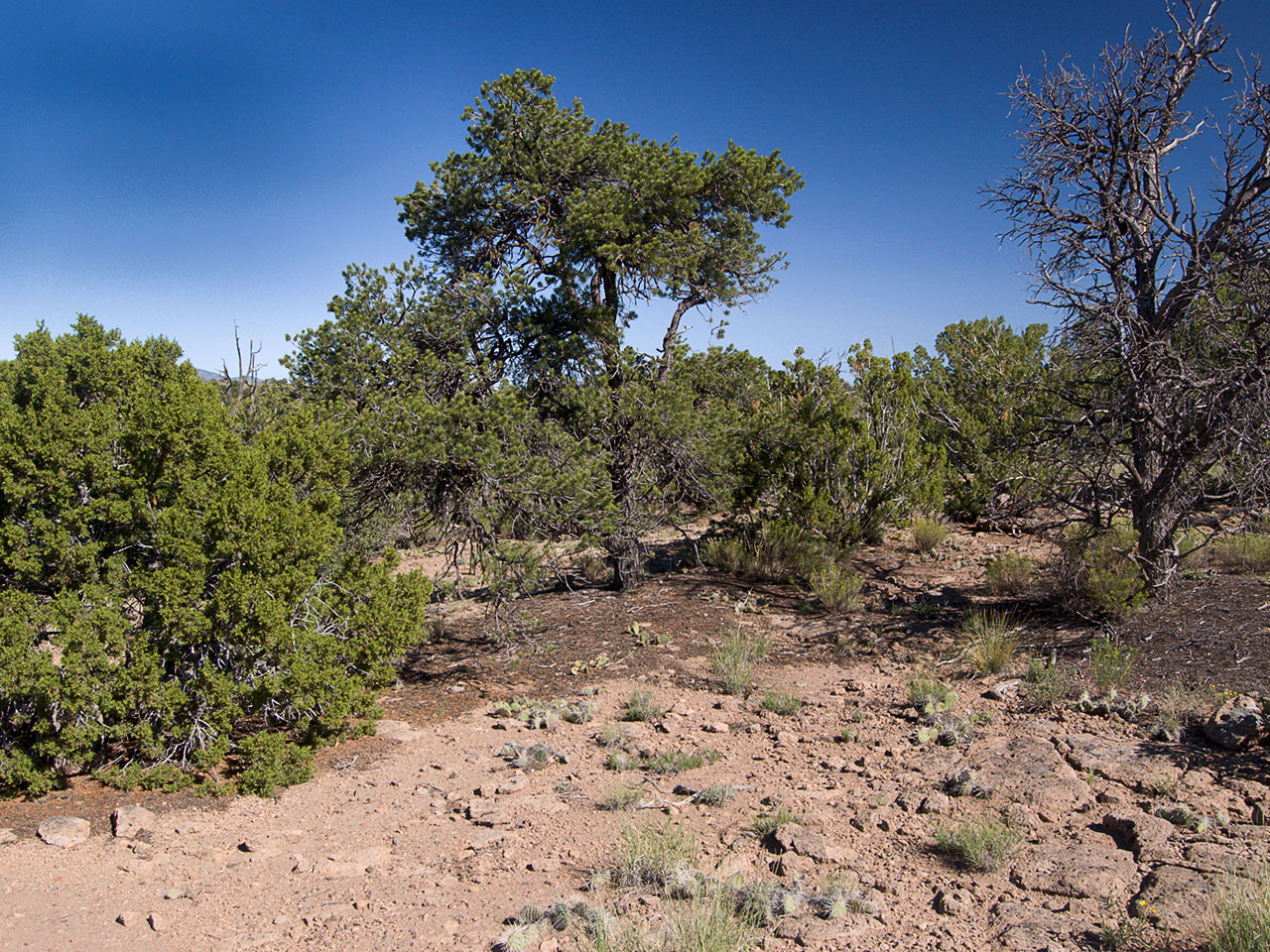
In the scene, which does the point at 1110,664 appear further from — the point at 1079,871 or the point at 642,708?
the point at 642,708

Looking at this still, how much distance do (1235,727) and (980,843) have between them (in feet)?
7.36

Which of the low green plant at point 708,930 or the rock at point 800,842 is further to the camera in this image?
the rock at point 800,842

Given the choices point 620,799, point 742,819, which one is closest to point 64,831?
point 620,799

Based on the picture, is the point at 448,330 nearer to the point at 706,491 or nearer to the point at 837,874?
the point at 706,491

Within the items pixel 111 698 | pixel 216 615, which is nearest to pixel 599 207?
pixel 216 615

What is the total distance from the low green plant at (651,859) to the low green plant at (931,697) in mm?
2733

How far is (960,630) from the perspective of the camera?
8297mm

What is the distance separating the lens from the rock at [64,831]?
176 inches

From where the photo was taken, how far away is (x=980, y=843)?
4.08 meters

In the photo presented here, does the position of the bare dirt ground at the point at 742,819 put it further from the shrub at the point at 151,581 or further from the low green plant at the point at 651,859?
the shrub at the point at 151,581

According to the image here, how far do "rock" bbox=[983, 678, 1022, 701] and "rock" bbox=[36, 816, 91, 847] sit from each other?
627 cm

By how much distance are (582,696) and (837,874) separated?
140 inches

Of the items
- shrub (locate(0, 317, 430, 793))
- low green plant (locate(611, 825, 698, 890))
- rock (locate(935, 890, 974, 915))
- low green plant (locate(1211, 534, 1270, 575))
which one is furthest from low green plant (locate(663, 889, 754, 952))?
low green plant (locate(1211, 534, 1270, 575))

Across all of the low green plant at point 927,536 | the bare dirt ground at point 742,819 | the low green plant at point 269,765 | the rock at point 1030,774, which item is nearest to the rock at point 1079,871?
the bare dirt ground at point 742,819
